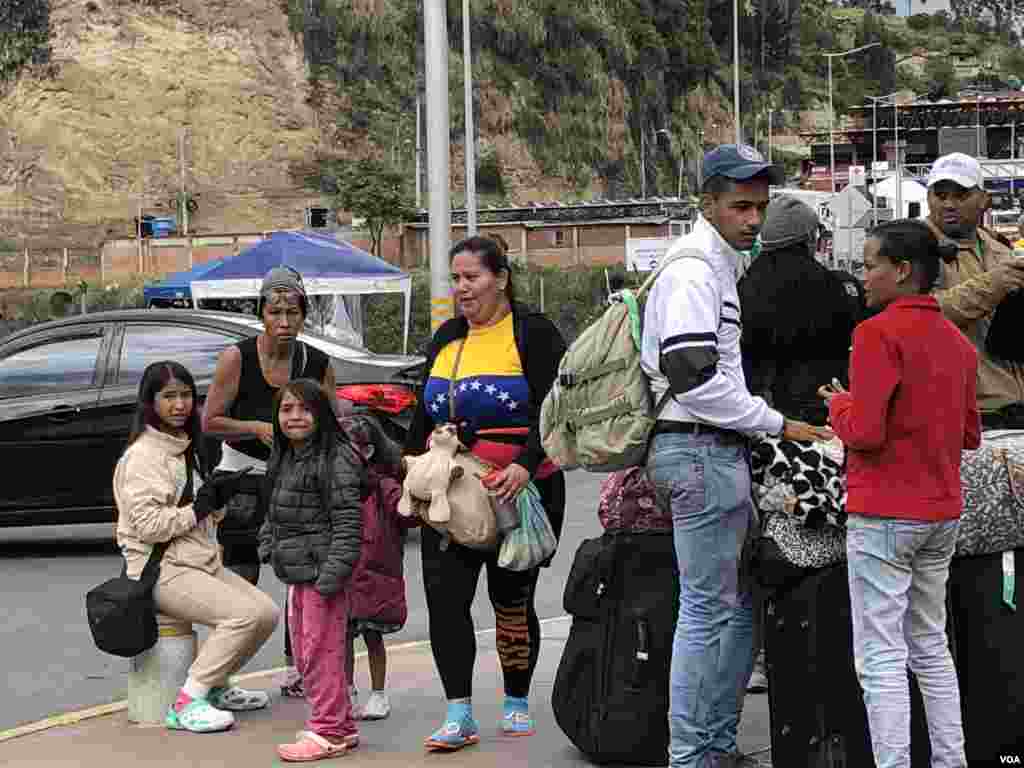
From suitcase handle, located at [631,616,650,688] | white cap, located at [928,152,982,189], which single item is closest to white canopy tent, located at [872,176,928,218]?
white cap, located at [928,152,982,189]

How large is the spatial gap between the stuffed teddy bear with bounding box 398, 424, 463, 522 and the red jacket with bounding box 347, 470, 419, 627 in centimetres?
44

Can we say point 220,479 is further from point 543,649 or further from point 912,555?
point 912,555

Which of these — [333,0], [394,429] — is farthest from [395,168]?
[394,429]

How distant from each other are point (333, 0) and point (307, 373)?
71788 mm

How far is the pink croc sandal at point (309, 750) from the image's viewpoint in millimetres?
6629

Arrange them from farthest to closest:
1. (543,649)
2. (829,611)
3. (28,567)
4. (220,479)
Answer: (28,567)
(543,649)
(220,479)
(829,611)

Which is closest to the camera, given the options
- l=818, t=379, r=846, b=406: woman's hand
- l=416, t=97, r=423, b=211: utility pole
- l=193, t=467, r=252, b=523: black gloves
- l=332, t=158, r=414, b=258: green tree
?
l=818, t=379, r=846, b=406: woman's hand

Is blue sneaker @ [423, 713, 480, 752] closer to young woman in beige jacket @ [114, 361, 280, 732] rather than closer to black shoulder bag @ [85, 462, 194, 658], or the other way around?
young woman in beige jacket @ [114, 361, 280, 732]

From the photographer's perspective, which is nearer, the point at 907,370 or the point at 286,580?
the point at 907,370

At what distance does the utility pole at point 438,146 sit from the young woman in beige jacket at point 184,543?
969cm

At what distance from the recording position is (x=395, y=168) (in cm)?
7325

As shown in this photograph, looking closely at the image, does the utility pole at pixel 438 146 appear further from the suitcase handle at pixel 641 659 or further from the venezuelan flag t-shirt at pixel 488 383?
the suitcase handle at pixel 641 659

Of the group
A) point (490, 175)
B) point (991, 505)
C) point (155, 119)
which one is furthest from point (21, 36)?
point (991, 505)

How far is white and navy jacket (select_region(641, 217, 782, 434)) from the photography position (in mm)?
5566
